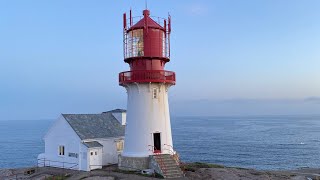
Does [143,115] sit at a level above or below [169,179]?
above

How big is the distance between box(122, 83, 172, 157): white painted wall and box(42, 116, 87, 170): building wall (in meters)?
4.14

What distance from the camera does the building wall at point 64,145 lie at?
2670 cm

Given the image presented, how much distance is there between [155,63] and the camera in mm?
24250

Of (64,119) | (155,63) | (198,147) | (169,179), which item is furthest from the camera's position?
(198,147)

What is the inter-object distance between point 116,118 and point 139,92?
795cm

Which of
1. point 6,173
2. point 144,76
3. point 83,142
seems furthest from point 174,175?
point 6,173

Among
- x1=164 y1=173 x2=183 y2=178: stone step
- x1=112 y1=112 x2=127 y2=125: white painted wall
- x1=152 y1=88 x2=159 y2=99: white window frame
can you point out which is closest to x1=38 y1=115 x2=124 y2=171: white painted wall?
x1=112 y1=112 x2=127 y2=125: white painted wall

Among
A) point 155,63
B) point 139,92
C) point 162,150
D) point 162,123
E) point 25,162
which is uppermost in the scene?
point 155,63

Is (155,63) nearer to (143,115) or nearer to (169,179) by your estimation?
(143,115)

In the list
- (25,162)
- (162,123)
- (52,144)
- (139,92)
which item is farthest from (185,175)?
(25,162)

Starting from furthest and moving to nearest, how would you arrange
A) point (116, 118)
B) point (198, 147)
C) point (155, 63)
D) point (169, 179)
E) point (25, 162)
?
1. point (198, 147)
2. point (25, 162)
3. point (116, 118)
4. point (155, 63)
5. point (169, 179)

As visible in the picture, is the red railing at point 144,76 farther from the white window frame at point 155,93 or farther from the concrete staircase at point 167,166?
the concrete staircase at point 167,166

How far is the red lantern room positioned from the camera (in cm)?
2381

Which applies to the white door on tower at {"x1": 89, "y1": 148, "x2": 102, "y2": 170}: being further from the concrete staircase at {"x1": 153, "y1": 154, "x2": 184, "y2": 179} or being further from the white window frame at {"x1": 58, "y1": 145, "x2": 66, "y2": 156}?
the concrete staircase at {"x1": 153, "y1": 154, "x2": 184, "y2": 179}
